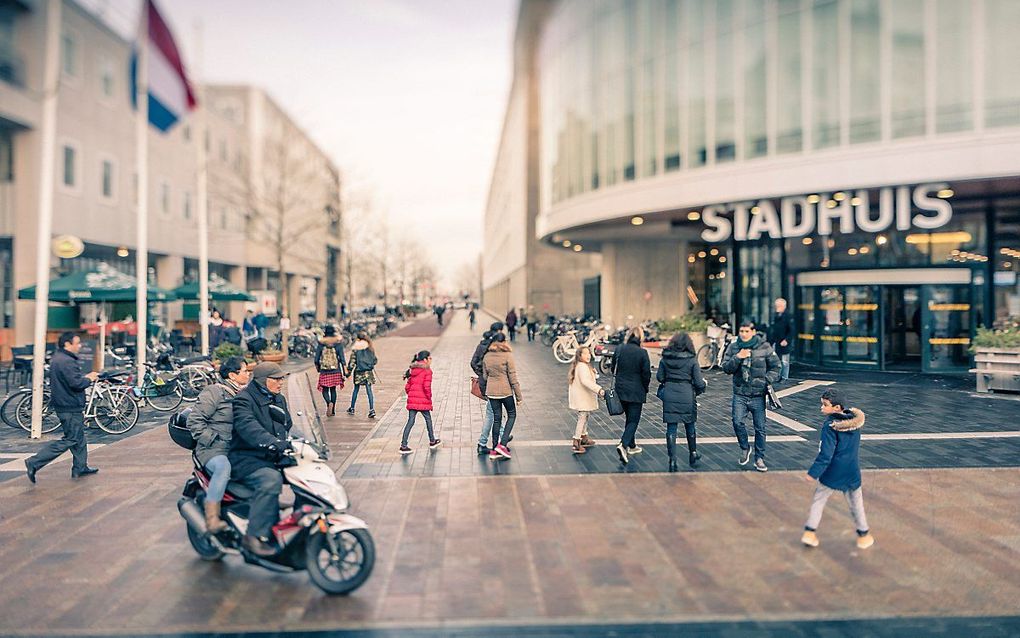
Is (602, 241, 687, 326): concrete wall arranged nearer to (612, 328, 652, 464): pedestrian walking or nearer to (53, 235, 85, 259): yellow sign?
(53, 235, 85, 259): yellow sign

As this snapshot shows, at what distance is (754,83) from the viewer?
64.4 feet

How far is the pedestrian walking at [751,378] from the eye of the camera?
831 centimetres

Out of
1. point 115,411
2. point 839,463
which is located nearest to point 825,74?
point 839,463

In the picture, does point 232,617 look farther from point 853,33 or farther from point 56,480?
point 853,33

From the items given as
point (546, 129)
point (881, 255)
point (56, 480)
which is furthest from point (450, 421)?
point (546, 129)

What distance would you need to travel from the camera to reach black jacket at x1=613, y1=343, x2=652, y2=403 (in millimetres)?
8797

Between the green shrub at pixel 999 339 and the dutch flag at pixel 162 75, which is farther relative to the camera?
the green shrub at pixel 999 339

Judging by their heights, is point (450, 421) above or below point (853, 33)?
below

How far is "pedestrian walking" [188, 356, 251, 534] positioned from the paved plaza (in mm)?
510

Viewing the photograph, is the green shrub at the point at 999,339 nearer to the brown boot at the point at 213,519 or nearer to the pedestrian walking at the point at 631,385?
the pedestrian walking at the point at 631,385

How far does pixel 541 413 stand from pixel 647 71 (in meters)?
14.8

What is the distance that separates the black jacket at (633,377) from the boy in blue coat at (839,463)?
317 cm

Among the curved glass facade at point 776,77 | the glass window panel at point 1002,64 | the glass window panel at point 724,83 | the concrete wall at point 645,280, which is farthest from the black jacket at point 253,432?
the concrete wall at point 645,280

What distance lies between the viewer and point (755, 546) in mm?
5762
